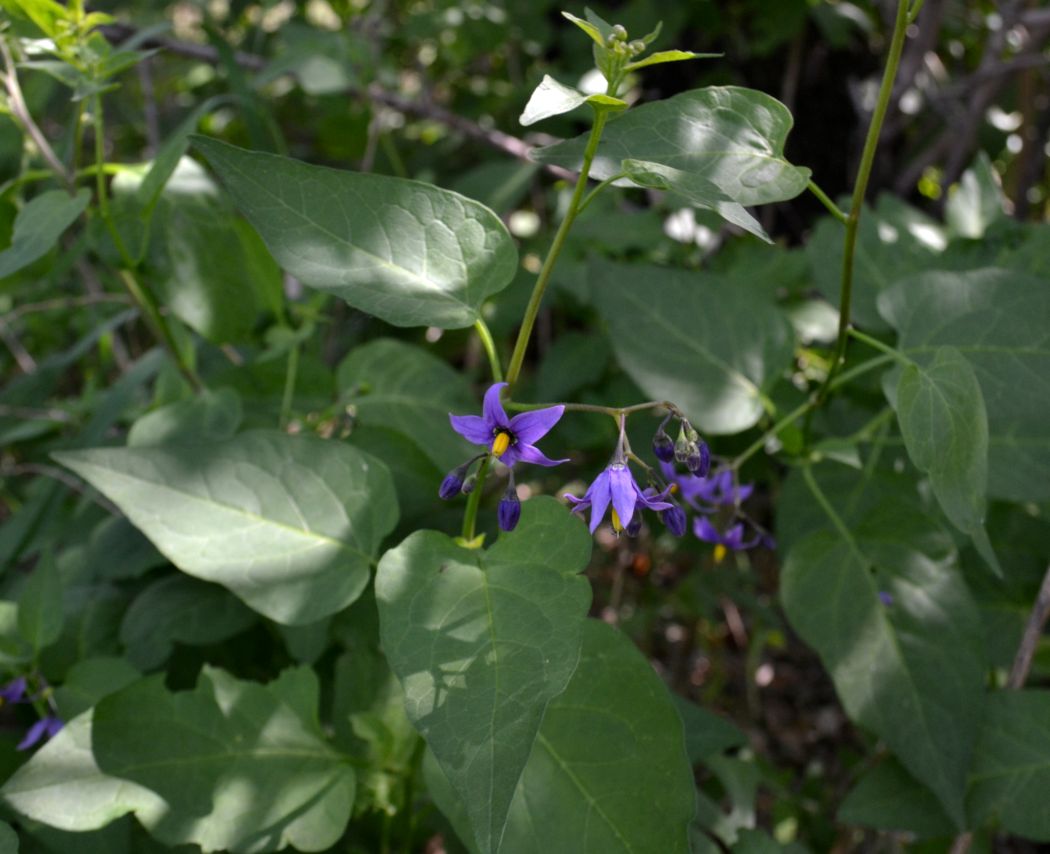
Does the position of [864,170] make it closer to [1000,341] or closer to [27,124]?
[1000,341]

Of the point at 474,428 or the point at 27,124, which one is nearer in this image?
the point at 474,428

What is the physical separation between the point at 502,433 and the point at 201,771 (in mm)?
752

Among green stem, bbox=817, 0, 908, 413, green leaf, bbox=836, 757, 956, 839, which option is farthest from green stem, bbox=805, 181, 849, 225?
green leaf, bbox=836, 757, 956, 839

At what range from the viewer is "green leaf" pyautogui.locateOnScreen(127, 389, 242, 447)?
1796 millimetres

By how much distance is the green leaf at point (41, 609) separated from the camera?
1.64m

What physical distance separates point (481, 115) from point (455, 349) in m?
1.03

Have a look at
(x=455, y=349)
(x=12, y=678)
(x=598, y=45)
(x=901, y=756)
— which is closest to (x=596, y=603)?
(x=455, y=349)

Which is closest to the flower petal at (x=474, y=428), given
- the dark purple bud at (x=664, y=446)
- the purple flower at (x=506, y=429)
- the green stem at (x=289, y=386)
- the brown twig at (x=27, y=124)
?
the purple flower at (x=506, y=429)

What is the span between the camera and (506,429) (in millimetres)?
1230

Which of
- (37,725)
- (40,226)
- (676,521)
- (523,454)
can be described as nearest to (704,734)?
(676,521)

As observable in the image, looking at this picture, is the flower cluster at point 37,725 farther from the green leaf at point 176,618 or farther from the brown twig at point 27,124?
the brown twig at point 27,124

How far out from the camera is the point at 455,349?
3.52 m

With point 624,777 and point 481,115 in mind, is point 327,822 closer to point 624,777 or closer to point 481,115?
point 624,777

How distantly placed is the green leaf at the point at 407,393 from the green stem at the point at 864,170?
30.3 inches
